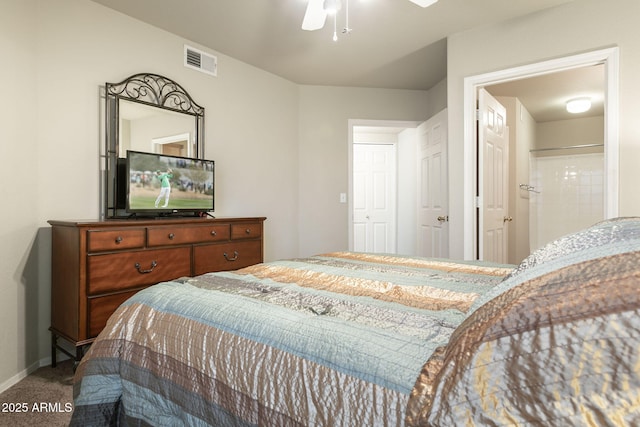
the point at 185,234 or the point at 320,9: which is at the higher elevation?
the point at 320,9

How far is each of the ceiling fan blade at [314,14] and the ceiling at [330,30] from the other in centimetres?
52

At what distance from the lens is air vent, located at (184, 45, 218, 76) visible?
124 inches

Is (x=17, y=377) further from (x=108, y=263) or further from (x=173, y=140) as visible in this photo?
(x=173, y=140)

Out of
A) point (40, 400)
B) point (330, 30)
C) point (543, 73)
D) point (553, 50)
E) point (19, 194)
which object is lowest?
point (40, 400)

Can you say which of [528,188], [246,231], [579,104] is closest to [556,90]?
[579,104]

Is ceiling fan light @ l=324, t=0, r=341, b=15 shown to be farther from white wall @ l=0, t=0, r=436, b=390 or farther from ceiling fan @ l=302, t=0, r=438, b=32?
white wall @ l=0, t=0, r=436, b=390

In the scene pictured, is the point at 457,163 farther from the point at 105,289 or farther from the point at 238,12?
the point at 105,289

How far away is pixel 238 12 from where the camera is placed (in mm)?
2697

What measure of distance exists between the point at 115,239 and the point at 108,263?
0.15 metres

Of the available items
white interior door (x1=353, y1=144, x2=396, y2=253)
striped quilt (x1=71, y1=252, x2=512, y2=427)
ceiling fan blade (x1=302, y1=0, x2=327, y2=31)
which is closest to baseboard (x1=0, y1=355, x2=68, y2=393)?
striped quilt (x1=71, y1=252, x2=512, y2=427)

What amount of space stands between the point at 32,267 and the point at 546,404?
279cm

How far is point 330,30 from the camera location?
→ 2.99 meters

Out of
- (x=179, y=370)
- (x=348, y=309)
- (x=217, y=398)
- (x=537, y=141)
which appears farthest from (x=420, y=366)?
(x=537, y=141)

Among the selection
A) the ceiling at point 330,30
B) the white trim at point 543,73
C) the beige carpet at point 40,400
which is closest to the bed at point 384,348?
the beige carpet at point 40,400
